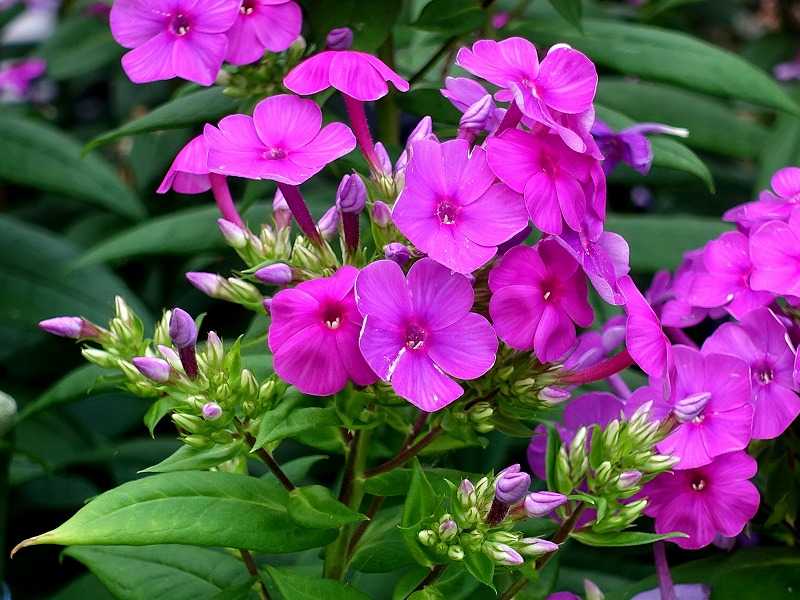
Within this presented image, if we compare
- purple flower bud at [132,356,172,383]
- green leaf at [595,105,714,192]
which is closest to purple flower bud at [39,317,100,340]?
purple flower bud at [132,356,172,383]

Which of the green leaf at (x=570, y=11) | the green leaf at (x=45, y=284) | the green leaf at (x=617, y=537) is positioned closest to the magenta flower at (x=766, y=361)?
the green leaf at (x=617, y=537)

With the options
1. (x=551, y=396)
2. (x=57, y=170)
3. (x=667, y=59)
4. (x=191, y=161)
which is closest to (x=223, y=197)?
(x=191, y=161)

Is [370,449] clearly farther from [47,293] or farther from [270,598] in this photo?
[47,293]

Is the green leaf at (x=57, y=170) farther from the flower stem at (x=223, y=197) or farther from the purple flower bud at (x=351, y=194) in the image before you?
the purple flower bud at (x=351, y=194)

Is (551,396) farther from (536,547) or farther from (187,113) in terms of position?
(187,113)

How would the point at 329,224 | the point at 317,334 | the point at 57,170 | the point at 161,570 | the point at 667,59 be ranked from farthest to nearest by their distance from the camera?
the point at 57,170, the point at 667,59, the point at 161,570, the point at 329,224, the point at 317,334

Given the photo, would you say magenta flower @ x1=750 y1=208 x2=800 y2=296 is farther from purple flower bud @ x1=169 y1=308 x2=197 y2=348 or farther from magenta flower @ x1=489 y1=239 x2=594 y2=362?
purple flower bud @ x1=169 y1=308 x2=197 y2=348

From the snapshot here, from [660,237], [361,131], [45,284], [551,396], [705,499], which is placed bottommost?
[45,284]
